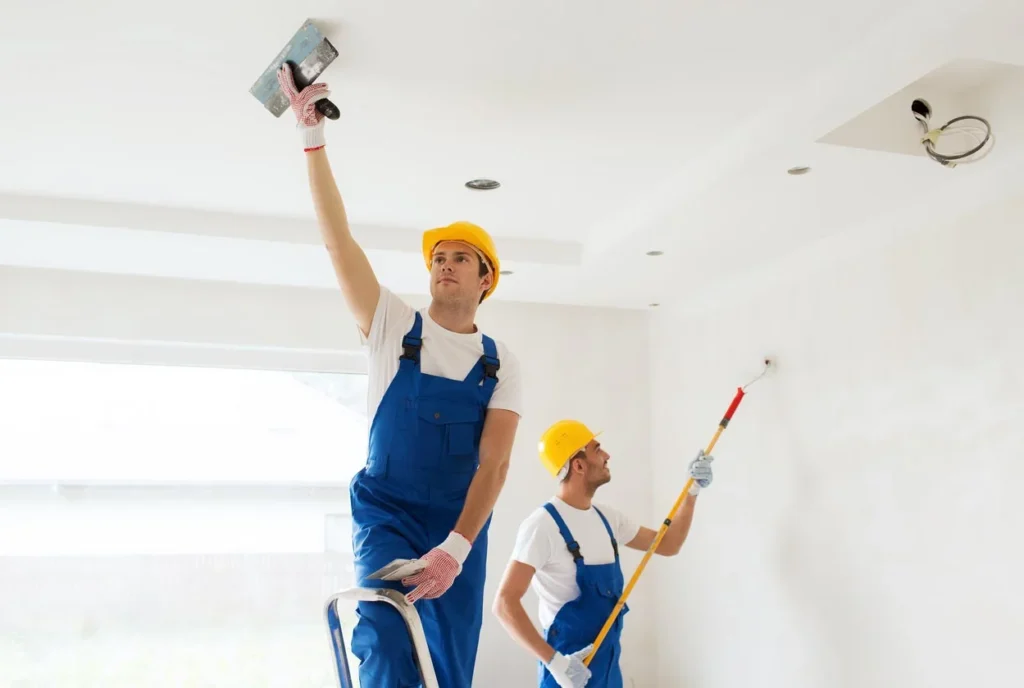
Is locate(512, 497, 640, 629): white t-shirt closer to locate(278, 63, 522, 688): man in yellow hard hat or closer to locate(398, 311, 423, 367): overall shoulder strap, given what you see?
locate(278, 63, 522, 688): man in yellow hard hat

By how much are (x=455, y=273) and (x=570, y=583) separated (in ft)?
5.55

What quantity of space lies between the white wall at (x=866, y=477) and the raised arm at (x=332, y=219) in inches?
81.3

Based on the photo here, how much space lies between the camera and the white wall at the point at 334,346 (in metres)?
4.43

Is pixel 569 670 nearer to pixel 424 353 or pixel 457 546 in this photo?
pixel 457 546

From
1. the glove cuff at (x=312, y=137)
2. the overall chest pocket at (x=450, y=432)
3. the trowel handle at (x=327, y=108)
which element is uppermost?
the trowel handle at (x=327, y=108)

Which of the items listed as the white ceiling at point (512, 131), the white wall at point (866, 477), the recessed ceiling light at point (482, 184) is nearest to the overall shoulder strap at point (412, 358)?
the white ceiling at point (512, 131)

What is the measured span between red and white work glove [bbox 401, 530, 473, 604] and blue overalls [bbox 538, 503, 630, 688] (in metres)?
1.61

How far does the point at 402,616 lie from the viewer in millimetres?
1804

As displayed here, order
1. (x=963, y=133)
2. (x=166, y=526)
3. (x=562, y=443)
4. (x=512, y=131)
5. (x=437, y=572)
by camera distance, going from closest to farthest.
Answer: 1. (x=437, y=572)
2. (x=963, y=133)
3. (x=512, y=131)
4. (x=562, y=443)
5. (x=166, y=526)

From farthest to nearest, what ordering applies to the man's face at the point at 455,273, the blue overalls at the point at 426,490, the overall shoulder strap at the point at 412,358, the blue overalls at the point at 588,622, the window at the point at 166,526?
the window at the point at 166,526 < the blue overalls at the point at 588,622 < the man's face at the point at 455,273 < the overall shoulder strap at the point at 412,358 < the blue overalls at the point at 426,490

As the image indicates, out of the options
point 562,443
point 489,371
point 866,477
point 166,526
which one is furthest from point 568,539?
point 166,526

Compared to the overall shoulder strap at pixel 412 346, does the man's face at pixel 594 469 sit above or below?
below

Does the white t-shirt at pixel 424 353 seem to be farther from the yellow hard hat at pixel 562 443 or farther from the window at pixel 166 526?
the window at pixel 166 526

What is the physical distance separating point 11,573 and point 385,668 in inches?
136
